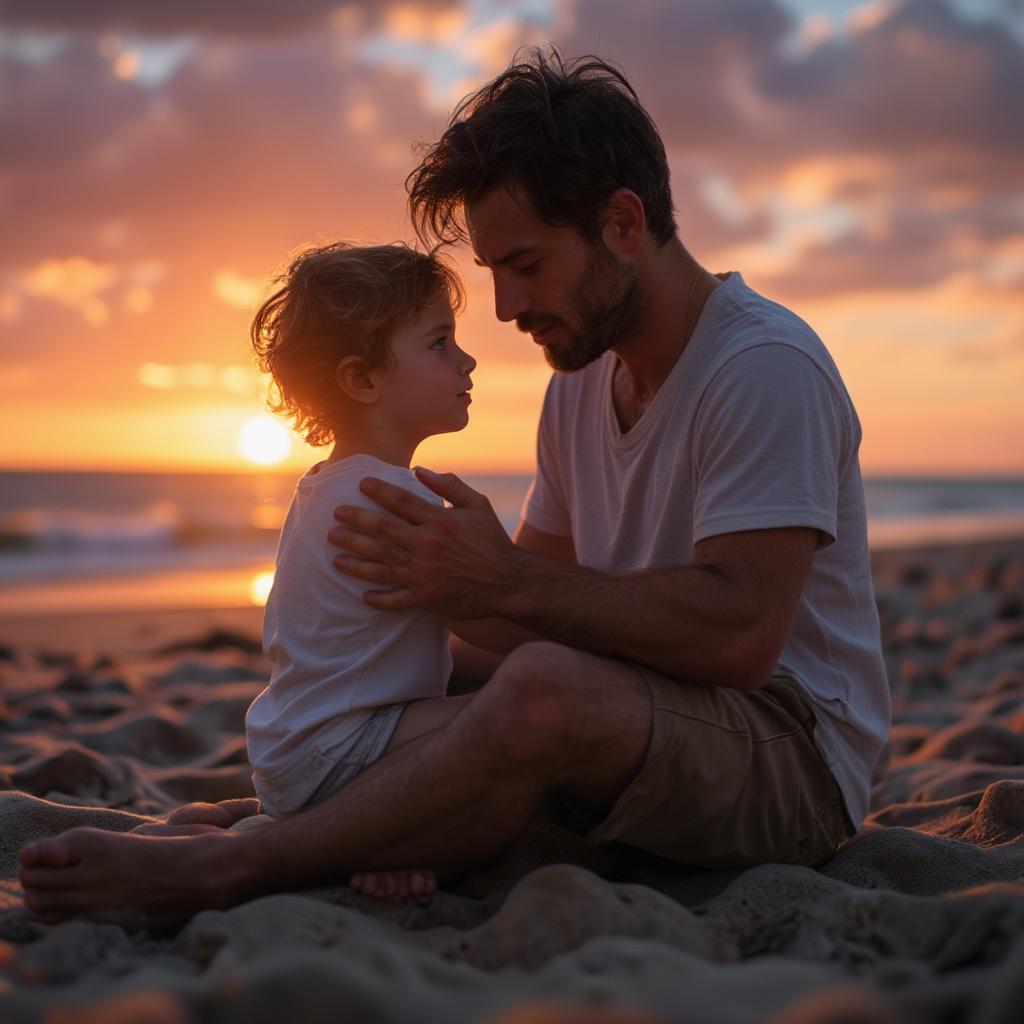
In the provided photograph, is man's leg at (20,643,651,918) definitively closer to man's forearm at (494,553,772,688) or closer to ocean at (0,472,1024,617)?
man's forearm at (494,553,772,688)

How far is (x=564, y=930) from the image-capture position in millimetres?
1866

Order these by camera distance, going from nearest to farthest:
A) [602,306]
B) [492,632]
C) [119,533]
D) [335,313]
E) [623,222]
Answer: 1. [492,632]
2. [335,313]
3. [602,306]
4. [623,222]
5. [119,533]

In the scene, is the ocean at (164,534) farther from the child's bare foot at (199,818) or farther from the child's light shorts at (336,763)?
the child's light shorts at (336,763)

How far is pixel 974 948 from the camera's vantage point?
1691 millimetres

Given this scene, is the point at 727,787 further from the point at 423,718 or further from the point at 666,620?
the point at 423,718

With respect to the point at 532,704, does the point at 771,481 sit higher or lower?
higher

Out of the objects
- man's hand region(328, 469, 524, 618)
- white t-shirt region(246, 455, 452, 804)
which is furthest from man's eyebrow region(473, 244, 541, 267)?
man's hand region(328, 469, 524, 618)

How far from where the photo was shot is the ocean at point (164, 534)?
10.5 m

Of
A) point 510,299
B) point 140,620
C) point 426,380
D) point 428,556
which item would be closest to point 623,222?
point 510,299

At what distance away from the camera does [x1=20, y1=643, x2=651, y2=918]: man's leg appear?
7.09 ft

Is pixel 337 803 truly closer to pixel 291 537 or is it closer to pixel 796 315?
pixel 291 537

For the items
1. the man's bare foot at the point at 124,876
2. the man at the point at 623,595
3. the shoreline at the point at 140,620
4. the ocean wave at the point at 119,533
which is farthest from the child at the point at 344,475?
the ocean wave at the point at 119,533

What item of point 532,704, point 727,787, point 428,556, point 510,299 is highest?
point 510,299

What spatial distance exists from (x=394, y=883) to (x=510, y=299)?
1694mm
